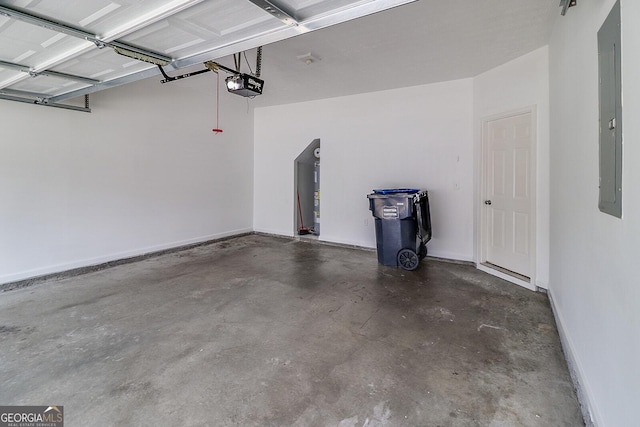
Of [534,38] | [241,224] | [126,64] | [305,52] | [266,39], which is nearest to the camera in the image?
[266,39]

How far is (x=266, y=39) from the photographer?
1960 mm

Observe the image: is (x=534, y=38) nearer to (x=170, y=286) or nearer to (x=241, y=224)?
(x=170, y=286)

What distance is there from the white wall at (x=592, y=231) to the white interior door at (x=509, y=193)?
655mm

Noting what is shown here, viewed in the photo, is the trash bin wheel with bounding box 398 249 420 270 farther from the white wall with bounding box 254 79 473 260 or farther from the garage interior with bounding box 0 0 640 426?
the white wall with bounding box 254 79 473 260

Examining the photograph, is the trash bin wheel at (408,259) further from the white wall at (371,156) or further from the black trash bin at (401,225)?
the white wall at (371,156)

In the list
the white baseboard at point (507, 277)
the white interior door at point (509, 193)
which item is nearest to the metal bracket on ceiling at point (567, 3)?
the white interior door at point (509, 193)

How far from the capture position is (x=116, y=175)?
4.58 meters

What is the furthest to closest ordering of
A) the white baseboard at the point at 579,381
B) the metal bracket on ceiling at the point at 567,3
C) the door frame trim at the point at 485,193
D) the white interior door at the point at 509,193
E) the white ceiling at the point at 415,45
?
the white interior door at the point at 509,193
the door frame trim at the point at 485,193
the white ceiling at the point at 415,45
the metal bracket on ceiling at the point at 567,3
the white baseboard at the point at 579,381

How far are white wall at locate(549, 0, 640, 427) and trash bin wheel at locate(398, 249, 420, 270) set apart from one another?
1655 millimetres

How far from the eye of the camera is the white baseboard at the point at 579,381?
5.13 ft

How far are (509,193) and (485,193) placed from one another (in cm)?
38

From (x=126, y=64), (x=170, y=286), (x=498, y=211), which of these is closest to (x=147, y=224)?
(x=170, y=286)

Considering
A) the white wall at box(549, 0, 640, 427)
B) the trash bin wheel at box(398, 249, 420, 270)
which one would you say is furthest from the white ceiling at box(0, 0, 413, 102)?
the trash bin wheel at box(398, 249, 420, 270)

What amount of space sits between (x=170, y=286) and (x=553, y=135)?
4700 mm
